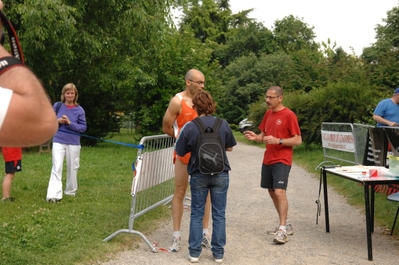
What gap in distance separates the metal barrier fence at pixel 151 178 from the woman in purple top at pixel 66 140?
1645 mm

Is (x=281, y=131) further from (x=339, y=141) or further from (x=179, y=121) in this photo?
(x=339, y=141)

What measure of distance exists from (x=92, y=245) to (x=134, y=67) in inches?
648

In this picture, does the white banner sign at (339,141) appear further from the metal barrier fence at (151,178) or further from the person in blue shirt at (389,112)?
the metal barrier fence at (151,178)

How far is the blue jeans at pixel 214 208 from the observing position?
20.4 feet

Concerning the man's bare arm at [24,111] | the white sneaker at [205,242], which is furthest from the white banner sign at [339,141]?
the man's bare arm at [24,111]

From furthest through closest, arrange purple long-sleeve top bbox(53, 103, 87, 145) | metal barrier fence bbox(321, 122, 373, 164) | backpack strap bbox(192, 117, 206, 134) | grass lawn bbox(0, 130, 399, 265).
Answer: metal barrier fence bbox(321, 122, 373, 164) < purple long-sleeve top bbox(53, 103, 87, 145) < backpack strap bbox(192, 117, 206, 134) < grass lawn bbox(0, 130, 399, 265)

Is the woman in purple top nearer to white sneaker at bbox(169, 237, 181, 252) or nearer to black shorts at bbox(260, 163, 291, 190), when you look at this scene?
white sneaker at bbox(169, 237, 181, 252)

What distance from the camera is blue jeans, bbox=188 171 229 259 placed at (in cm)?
623

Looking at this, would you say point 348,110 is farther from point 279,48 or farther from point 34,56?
point 279,48

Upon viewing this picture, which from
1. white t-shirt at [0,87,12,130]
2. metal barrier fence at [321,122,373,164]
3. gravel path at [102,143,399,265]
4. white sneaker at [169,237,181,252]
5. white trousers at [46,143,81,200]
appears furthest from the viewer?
metal barrier fence at [321,122,373,164]

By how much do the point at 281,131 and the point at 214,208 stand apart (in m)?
1.73

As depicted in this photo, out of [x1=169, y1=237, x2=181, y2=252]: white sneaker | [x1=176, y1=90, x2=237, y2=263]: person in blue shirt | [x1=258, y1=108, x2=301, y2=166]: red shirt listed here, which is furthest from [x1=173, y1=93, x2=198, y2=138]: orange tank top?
[x1=169, y1=237, x2=181, y2=252]: white sneaker

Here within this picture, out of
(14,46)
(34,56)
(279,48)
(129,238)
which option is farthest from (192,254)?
(279,48)

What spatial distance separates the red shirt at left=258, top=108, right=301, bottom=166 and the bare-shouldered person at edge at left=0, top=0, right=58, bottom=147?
623 cm
